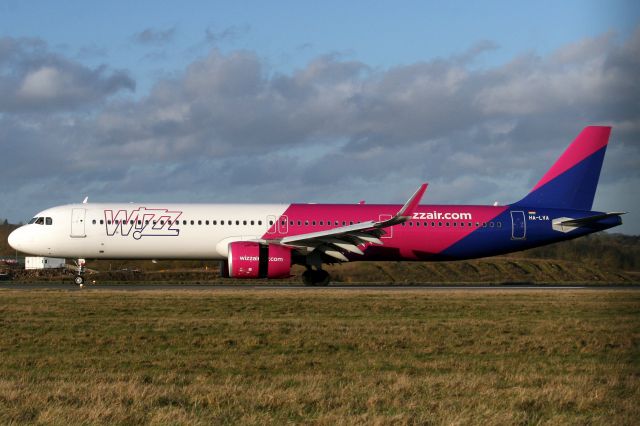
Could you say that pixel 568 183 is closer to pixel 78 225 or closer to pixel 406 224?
pixel 406 224

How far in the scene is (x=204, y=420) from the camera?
7824mm

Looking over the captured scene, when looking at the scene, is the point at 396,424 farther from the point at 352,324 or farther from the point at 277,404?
the point at 352,324

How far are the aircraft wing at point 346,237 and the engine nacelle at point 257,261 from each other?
0.99m

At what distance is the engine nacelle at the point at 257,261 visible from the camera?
32000mm

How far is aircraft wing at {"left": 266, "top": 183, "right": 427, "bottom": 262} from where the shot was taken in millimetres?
32312

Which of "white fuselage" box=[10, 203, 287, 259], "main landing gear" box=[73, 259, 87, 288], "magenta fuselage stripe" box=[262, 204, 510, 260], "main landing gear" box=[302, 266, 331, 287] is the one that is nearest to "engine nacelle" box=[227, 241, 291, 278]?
"white fuselage" box=[10, 203, 287, 259]

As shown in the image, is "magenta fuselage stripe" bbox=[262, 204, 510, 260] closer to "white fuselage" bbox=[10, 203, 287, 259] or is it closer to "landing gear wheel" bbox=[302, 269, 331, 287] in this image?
"white fuselage" bbox=[10, 203, 287, 259]

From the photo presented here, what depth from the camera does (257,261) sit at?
32094mm

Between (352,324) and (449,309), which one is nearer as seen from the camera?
(352,324)

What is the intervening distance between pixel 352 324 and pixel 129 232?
18046mm

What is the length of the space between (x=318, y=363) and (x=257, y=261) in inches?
789

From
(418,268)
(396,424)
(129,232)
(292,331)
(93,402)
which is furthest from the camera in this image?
(418,268)

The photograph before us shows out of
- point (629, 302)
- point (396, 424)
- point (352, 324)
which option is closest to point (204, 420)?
point (396, 424)

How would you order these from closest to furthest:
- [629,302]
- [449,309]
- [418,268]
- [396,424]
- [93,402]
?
[629,302] → [396,424] → [93,402] → [449,309] → [418,268]
